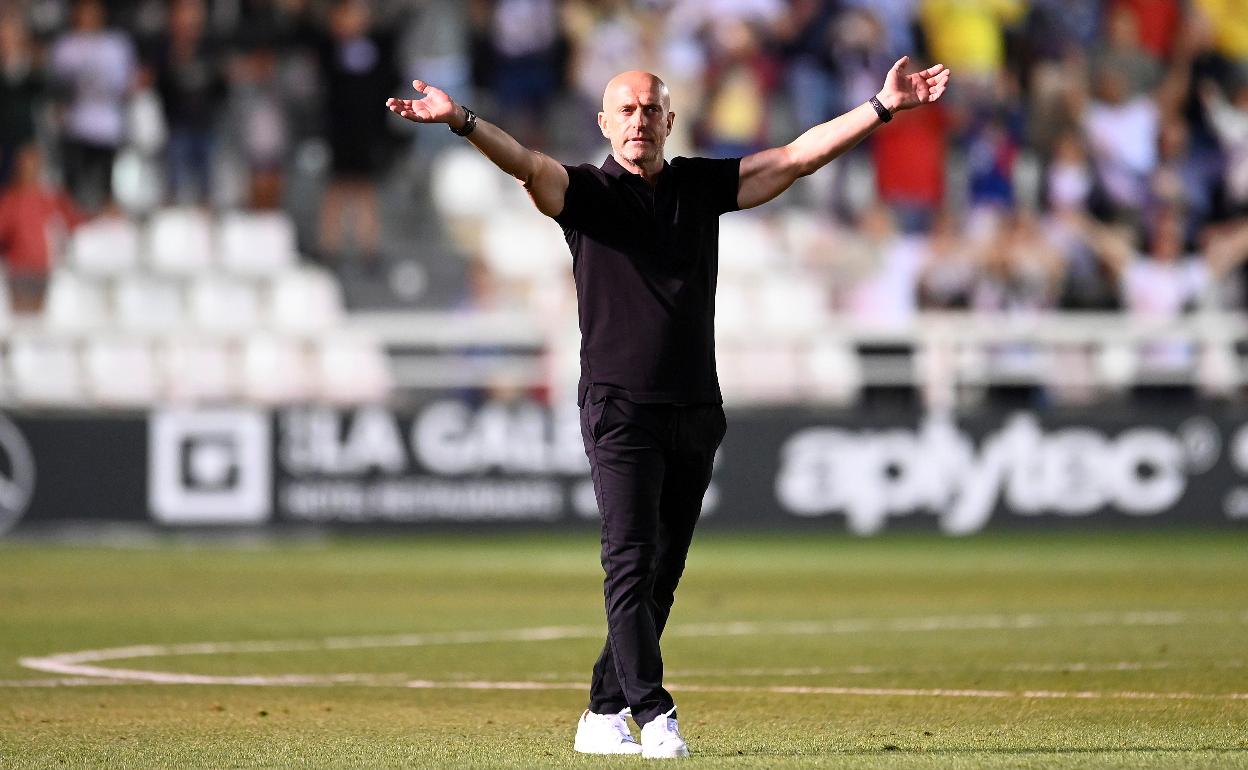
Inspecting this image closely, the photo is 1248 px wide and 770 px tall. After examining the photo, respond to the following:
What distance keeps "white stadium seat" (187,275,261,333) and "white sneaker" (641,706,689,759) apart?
13.6 metres

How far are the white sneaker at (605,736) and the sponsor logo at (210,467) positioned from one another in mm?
11802

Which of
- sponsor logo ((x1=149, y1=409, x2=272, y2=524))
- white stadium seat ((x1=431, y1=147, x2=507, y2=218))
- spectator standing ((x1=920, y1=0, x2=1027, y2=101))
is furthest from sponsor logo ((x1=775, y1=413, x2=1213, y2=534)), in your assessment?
sponsor logo ((x1=149, y1=409, x2=272, y2=524))

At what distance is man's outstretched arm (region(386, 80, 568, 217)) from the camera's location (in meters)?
6.39

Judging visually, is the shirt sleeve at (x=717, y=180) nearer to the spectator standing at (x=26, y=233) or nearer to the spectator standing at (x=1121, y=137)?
the spectator standing at (x=26, y=233)

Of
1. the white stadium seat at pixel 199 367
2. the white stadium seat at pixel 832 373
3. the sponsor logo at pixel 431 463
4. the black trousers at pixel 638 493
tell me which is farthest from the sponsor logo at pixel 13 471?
the black trousers at pixel 638 493

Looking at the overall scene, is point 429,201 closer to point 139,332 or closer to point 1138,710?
point 139,332

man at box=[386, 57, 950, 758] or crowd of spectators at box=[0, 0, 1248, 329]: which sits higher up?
crowd of spectators at box=[0, 0, 1248, 329]

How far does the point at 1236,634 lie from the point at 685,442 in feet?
17.2

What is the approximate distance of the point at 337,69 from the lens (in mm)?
20688

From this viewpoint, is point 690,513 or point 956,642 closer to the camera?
point 690,513

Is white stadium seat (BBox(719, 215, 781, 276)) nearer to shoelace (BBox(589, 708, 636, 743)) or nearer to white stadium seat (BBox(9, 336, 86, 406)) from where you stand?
white stadium seat (BBox(9, 336, 86, 406))

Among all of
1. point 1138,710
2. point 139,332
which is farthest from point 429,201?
point 1138,710

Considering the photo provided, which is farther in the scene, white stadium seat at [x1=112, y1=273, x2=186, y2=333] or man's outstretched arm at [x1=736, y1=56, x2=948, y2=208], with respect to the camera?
white stadium seat at [x1=112, y1=273, x2=186, y2=333]

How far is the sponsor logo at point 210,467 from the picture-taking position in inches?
723
